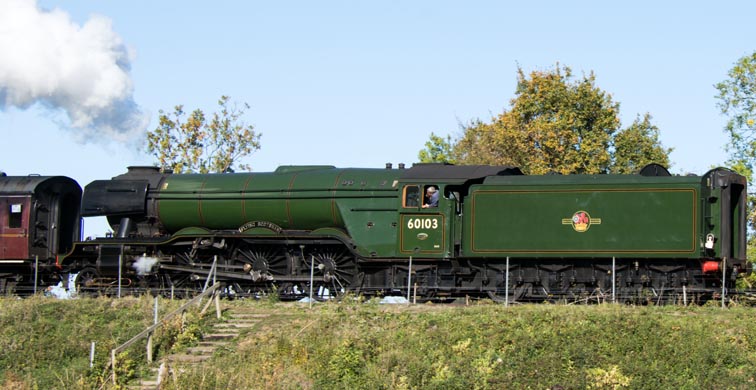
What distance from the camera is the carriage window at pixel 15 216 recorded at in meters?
29.4

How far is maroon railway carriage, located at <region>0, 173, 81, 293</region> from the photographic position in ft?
95.6

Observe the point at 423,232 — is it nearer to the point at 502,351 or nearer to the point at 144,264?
the point at 502,351

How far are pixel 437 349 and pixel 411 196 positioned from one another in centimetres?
620

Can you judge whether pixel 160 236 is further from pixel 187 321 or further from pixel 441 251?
pixel 441 251

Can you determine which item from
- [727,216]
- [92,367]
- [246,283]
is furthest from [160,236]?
[727,216]

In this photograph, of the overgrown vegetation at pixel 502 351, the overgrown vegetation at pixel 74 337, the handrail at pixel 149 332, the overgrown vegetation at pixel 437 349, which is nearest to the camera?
the overgrown vegetation at pixel 502 351

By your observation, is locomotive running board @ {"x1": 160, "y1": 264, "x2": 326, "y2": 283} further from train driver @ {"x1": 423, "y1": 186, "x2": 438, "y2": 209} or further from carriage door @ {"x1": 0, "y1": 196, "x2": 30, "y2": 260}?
carriage door @ {"x1": 0, "y1": 196, "x2": 30, "y2": 260}

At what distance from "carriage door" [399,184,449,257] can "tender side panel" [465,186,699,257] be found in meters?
0.68

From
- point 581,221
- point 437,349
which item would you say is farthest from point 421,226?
point 437,349

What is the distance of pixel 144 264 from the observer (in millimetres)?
27656

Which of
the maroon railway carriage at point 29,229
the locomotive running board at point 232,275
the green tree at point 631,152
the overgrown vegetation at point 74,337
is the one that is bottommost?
the overgrown vegetation at point 74,337

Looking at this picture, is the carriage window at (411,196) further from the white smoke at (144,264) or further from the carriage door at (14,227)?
the carriage door at (14,227)

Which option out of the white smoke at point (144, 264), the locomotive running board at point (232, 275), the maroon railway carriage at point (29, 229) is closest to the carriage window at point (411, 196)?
the locomotive running board at point (232, 275)

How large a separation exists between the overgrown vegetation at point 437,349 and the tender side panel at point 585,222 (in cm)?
212
